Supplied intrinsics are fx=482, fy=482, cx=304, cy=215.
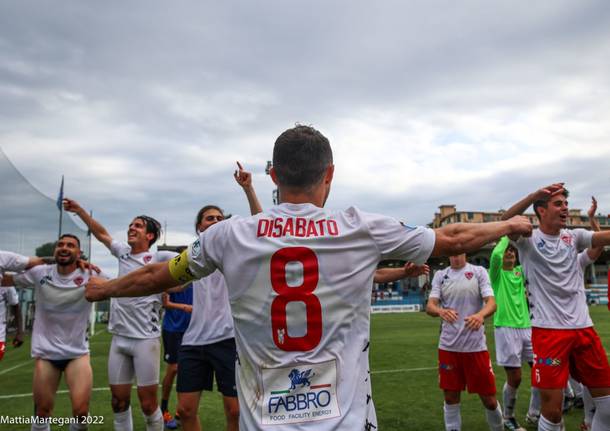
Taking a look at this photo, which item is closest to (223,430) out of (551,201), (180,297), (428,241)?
(180,297)

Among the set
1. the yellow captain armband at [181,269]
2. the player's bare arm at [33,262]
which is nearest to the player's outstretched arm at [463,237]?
the yellow captain armband at [181,269]

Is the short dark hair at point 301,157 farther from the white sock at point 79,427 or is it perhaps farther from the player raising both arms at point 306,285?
the white sock at point 79,427

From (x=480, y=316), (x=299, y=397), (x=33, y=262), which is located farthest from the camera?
(x=33, y=262)

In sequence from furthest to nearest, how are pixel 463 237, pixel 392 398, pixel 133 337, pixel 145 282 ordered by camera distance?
pixel 392 398 < pixel 133 337 < pixel 145 282 < pixel 463 237

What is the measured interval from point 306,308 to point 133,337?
15.4ft

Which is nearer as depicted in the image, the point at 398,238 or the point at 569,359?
the point at 398,238

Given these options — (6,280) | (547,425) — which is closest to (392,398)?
(547,425)

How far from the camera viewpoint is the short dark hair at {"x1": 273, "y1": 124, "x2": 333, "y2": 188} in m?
2.22

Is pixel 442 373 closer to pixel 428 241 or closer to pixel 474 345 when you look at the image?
pixel 474 345

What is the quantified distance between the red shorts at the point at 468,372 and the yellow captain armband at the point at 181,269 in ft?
15.0

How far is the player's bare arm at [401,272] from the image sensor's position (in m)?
3.22

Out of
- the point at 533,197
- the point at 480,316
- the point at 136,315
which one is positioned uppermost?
the point at 533,197

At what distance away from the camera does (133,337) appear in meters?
6.09

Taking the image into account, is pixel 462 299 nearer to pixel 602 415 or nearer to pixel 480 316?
pixel 480 316
